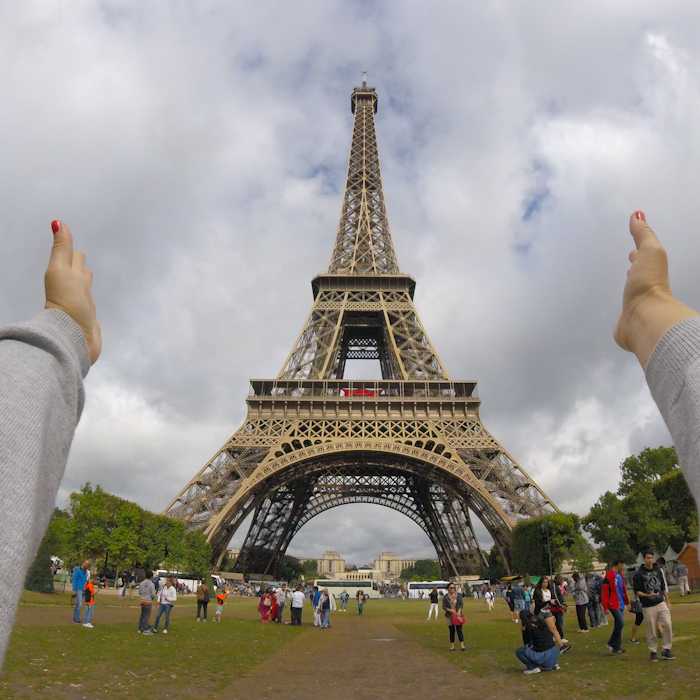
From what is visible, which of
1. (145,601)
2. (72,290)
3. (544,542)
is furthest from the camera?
(544,542)

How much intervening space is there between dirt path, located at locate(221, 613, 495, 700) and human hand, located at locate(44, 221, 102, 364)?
28.6 feet

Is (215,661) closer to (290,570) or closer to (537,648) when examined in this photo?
(537,648)

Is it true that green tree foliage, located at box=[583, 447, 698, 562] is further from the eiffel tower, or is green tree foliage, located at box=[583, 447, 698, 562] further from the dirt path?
the dirt path

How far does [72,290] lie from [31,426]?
2.82 feet

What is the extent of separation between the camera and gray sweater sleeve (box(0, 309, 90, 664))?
5.15ft

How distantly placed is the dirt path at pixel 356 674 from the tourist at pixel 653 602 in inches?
134

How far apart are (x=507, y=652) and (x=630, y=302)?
47.3 feet

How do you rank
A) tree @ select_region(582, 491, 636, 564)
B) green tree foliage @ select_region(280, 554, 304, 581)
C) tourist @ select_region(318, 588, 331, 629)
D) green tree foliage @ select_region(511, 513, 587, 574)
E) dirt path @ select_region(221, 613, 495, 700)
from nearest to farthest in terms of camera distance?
dirt path @ select_region(221, 613, 495, 700) < tourist @ select_region(318, 588, 331, 629) < green tree foliage @ select_region(511, 513, 587, 574) < tree @ select_region(582, 491, 636, 564) < green tree foliage @ select_region(280, 554, 304, 581)

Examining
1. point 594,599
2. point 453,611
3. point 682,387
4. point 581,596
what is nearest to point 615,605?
point 453,611

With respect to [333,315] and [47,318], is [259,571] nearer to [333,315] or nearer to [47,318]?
[333,315]

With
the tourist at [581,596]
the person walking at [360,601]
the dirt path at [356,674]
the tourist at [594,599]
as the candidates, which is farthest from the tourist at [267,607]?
the tourist at [581,596]

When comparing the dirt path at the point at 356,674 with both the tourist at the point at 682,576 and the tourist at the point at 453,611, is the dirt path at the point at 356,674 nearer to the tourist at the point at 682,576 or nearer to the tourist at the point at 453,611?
the tourist at the point at 453,611

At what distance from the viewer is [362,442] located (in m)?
41.7

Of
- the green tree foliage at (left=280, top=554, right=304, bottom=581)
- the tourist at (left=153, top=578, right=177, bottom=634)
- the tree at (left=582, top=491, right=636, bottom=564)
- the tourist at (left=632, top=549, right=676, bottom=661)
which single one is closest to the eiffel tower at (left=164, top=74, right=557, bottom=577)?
the tree at (left=582, top=491, right=636, bottom=564)
